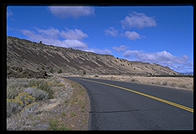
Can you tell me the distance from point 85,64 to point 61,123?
104629mm

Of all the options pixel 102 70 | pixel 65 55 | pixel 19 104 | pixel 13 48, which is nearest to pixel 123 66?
pixel 102 70

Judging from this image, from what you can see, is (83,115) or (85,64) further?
(85,64)

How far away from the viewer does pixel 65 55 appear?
110m
